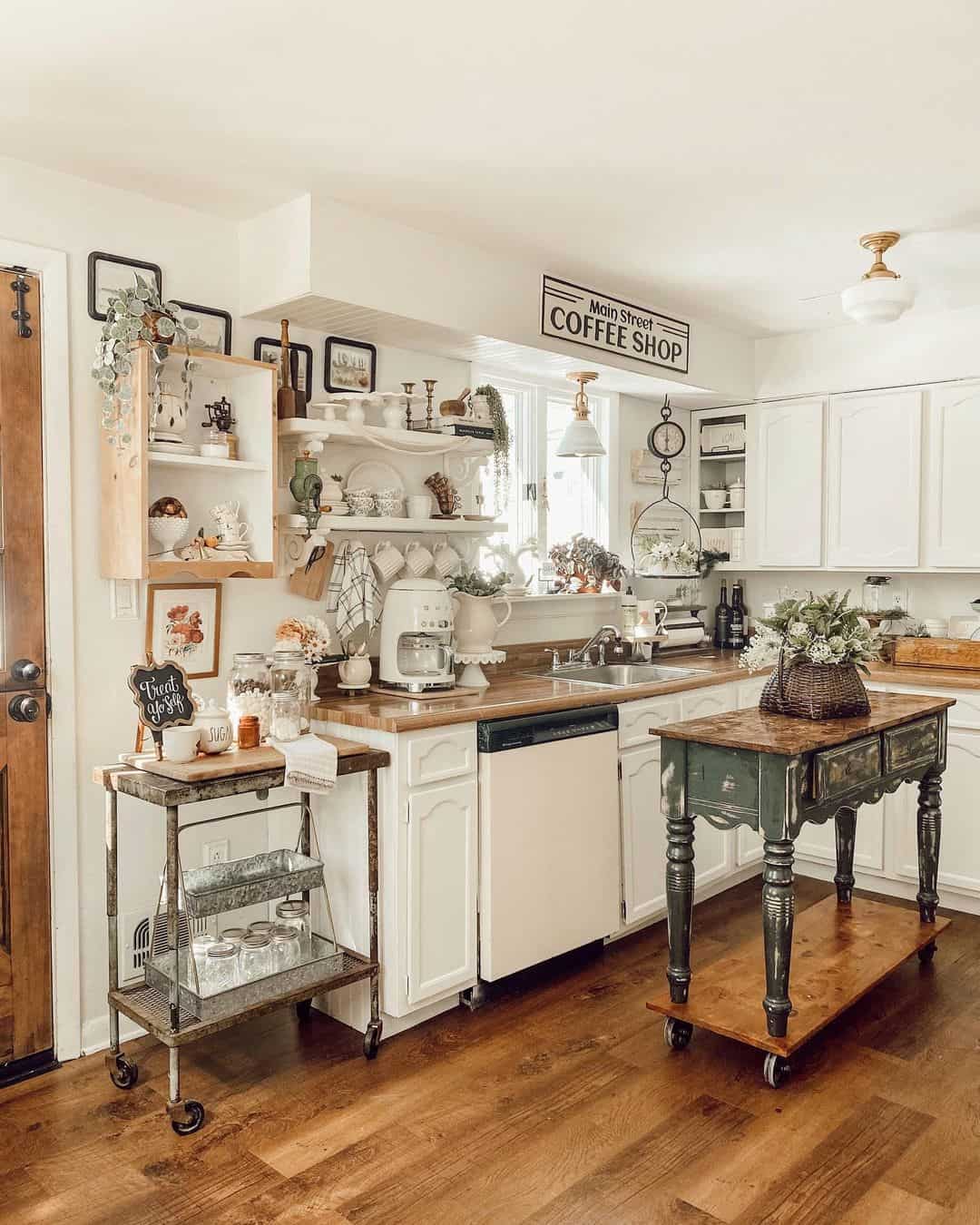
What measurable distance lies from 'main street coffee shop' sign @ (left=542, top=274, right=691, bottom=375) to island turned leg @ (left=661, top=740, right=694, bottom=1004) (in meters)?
1.80

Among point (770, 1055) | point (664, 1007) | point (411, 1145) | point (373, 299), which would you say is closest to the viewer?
point (411, 1145)

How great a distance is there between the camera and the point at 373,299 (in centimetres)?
318

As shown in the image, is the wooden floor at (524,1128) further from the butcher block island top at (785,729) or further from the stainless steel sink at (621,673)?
the stainless steel sink at (621,673)

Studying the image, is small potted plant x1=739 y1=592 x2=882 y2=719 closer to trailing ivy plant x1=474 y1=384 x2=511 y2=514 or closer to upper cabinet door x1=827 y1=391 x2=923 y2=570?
trailing ivy plant x1=474 y1=384 x2=511 y2=514

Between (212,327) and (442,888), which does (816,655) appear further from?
(212,327)

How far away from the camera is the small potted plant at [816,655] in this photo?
3.03 metres

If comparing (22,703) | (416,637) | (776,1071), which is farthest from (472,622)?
(776,1071)

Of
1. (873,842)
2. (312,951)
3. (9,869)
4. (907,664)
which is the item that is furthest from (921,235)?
(9,869)

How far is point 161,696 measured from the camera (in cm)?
270

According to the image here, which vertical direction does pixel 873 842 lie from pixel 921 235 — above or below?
below

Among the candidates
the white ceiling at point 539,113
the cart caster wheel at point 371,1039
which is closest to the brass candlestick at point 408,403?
the white ceiling at point 539,113

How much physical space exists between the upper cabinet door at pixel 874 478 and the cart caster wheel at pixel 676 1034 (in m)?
2.52

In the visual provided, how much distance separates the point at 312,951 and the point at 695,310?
3167 millimetres

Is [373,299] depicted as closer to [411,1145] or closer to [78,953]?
[78,953]
